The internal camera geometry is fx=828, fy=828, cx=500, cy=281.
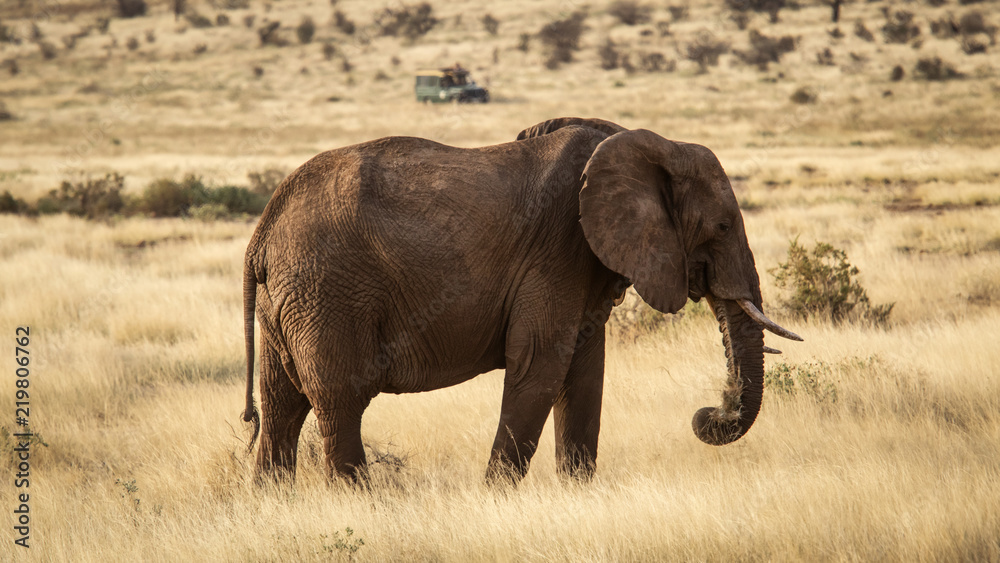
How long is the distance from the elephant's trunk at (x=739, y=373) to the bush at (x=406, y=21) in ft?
216

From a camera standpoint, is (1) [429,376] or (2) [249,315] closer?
(1) [429,376]

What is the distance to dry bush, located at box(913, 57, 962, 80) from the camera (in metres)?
41.5

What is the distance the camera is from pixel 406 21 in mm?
71438

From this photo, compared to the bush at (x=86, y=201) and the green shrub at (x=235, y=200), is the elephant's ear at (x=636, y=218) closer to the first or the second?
the green shrub at (x=235, y=200)

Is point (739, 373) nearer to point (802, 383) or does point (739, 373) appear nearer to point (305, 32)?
point (802, 383)

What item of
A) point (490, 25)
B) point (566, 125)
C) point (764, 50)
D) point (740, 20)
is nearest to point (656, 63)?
point (764, 50)

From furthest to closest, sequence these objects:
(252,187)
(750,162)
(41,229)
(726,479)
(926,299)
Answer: (750,162), (252,187), (41,229), (926,299), (726,479)

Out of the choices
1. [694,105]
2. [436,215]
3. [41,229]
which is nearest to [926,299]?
[436,215]

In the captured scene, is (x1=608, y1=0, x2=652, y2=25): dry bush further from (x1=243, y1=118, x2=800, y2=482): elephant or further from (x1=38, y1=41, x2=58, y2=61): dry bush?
(x1=243, y1=118, x2=800, y2=482): elephant

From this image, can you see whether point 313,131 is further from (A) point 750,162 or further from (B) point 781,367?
(B) point 781,367

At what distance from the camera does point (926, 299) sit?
9.78 m

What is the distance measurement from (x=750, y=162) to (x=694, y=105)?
16.0 meters

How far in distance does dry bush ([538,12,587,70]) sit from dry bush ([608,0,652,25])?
12.0ft

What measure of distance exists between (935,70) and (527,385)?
44.3m
